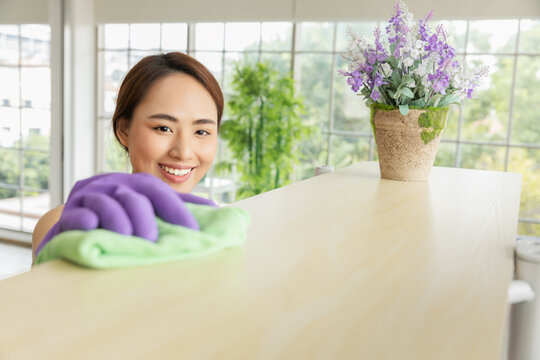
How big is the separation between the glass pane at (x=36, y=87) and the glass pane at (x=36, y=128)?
0.29 feet

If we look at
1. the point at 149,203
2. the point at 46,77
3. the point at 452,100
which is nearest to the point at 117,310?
the point at 149,203

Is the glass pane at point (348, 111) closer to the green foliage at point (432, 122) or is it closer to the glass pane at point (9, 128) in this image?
the glass pane at point (9, 128)

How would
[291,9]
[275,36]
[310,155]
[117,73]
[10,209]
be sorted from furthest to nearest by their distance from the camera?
[10,209], [117,73], [310,155], [275,36], [291,9]

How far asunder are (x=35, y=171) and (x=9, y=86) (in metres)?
1.02

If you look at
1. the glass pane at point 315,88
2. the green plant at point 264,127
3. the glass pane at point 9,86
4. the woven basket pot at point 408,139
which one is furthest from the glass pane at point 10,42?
the woven basket pot at point 408,139

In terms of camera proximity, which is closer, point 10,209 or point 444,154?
point 444,154

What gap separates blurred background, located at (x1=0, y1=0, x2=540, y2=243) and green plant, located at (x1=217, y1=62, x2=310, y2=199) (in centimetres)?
46

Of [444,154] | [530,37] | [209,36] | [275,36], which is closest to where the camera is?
[275,36]

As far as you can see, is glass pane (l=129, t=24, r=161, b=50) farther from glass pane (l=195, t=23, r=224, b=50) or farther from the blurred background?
glass pane (l=195, t=23, r=224, b=50)

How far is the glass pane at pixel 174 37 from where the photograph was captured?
545cm

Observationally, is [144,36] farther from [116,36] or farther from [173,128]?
[173,128]

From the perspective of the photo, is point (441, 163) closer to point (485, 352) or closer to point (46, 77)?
point (46, 77)

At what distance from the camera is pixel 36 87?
6.04 metres

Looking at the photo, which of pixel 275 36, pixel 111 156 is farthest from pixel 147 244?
pixel 111 156
